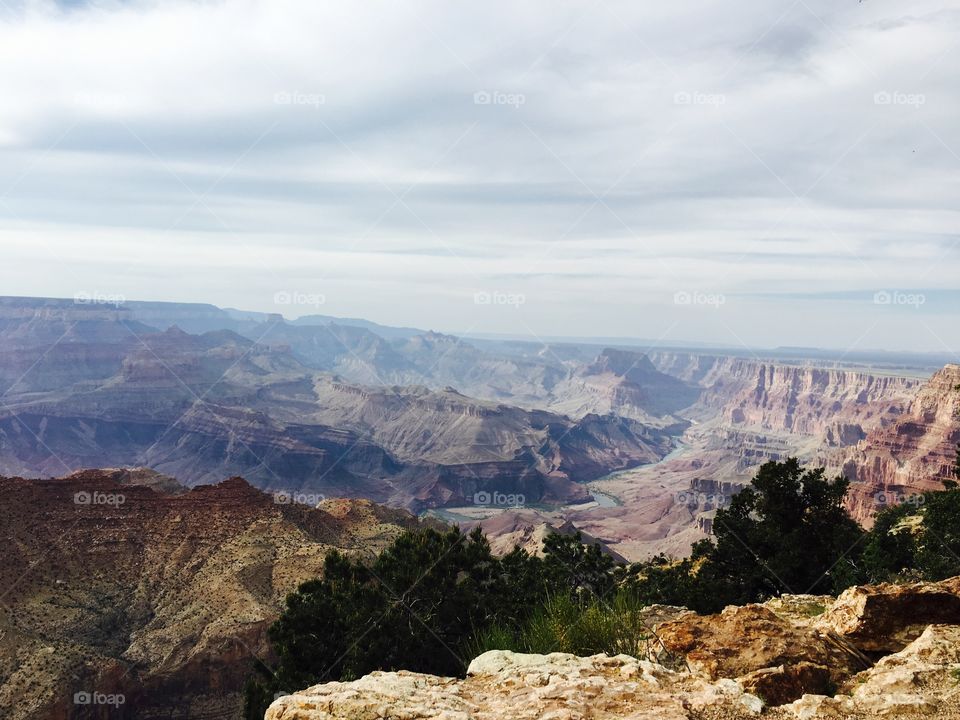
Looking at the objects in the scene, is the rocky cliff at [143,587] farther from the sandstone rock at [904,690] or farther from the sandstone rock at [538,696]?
the sandstone rock at [904,690]

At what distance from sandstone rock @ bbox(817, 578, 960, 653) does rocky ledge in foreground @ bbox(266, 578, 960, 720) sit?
0.07ft

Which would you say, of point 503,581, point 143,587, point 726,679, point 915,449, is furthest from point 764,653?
point 915,449

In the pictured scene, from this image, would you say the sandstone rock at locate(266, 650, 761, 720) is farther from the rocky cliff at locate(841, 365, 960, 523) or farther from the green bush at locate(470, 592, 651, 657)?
the rocky cliff at locate(841, 365, 960, 523)

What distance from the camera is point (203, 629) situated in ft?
167

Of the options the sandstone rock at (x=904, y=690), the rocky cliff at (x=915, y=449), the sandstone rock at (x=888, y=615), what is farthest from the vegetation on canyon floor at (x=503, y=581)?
the rocky cliff at (x=915, y=449)

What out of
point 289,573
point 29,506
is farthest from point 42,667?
point 29,506

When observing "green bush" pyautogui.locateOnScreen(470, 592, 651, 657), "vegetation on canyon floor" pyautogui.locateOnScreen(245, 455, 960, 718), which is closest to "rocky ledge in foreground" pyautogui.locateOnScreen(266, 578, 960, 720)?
"green bush" pyautogui.locateOnScreen(470, 592, 651, 657)

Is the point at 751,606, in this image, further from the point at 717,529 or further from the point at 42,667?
the point at 42,667

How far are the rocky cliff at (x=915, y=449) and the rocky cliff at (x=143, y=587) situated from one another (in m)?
119

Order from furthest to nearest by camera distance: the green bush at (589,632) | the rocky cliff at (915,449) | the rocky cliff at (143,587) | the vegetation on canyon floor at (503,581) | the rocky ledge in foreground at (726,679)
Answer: the rocky cliff at (915,449)
the rocky cliff at (143,587)
the vegetation on canyon floor at (503,581)
the green bush at (589,632)
the rocky ledge in foreground at (726,679)

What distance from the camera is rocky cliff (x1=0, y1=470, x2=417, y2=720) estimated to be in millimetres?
44531

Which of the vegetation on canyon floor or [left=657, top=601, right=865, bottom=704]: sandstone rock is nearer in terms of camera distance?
[left=657, top=601, right=865, bottom=704]: sandstone rock

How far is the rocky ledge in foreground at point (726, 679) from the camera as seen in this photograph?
8078 millimetres

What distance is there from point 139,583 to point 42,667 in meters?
13.1
